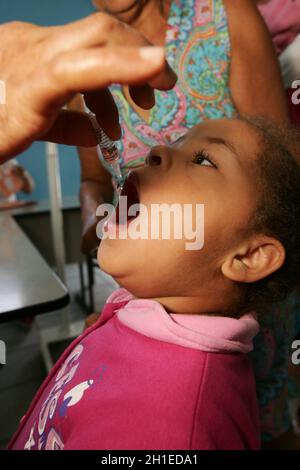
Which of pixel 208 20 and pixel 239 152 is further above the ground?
pixel 208 20

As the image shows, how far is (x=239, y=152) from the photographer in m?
0.70

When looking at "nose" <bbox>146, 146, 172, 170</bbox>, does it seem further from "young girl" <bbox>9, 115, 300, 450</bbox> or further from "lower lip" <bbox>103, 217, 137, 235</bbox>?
"lower lip" <bbox>103, 217, 137, 235</bbox>

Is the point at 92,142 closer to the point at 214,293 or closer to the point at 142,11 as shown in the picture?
the point at 214,293

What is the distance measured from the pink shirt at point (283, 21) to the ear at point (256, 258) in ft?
2.15

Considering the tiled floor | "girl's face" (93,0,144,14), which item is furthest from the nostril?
the tiled floor

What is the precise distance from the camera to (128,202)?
29.5 inches

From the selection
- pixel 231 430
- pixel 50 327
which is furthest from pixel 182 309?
pixel 50 327

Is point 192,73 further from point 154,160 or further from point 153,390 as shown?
point 153,390

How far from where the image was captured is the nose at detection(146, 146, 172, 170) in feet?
2.24

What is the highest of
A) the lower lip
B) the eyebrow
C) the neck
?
the eyebrow

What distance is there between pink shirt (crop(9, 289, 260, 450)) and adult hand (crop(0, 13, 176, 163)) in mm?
391

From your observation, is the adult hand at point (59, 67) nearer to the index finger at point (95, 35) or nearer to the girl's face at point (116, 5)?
the index finger at point (95, 35)
